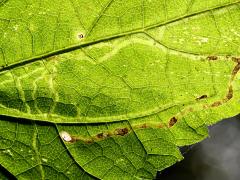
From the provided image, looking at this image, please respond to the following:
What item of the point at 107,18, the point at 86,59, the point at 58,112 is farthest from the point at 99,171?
the point at 107,18

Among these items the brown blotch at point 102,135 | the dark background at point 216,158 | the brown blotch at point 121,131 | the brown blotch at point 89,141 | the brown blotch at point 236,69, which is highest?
the brown blotch at point 236,69

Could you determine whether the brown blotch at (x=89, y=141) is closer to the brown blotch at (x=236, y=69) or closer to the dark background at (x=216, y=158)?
the brown blotch at (x=236, y=69)

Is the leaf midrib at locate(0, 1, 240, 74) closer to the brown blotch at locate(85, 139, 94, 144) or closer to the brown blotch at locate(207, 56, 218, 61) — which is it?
the brown blotch at locate(207, 56, 218, 61)

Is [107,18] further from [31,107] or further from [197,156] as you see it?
[197,156]

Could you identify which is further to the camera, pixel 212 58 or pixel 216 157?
pixel 216 157

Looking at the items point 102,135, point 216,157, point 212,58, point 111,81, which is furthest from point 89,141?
point 216,157

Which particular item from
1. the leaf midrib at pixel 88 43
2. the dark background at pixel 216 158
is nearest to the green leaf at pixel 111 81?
the leaf midrib at pixel 88 43

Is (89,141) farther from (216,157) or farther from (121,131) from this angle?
(216,157)
